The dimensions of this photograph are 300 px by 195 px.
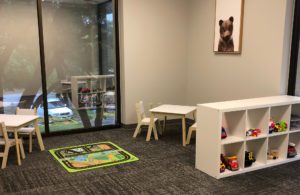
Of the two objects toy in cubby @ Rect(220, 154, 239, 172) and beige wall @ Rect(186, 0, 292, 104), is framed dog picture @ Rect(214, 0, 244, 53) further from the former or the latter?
toy in cubby @ Rect(220, 154, 239, 172)

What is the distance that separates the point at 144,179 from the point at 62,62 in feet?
9.25

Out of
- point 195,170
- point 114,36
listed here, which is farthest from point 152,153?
point 114,36

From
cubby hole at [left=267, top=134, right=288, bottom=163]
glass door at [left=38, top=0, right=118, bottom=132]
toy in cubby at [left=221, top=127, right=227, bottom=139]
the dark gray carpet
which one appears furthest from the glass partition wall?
cubby hole at [left=267, top=134, right=288, bottom=163]

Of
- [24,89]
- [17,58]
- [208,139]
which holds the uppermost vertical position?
[17,58]

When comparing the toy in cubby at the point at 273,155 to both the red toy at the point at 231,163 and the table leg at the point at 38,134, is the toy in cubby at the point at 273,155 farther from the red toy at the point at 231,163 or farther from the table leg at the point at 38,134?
the table leg at the point at 38,134

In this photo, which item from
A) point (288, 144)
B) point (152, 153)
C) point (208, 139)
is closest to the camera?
point (208, 139)

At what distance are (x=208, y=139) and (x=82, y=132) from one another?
107 inches

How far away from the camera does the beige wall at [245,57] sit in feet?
14.4

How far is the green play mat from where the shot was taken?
4.07 meters

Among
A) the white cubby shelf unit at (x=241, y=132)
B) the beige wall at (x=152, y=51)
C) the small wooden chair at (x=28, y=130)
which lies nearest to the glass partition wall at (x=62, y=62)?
the beige wall at (x=152, y=51)

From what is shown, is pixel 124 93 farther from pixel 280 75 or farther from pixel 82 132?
pixel 280 75

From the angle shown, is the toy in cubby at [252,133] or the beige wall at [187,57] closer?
the toy in cubby at [252,133]

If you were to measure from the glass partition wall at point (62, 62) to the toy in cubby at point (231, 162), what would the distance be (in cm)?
269

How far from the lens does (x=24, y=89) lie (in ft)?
17.3
